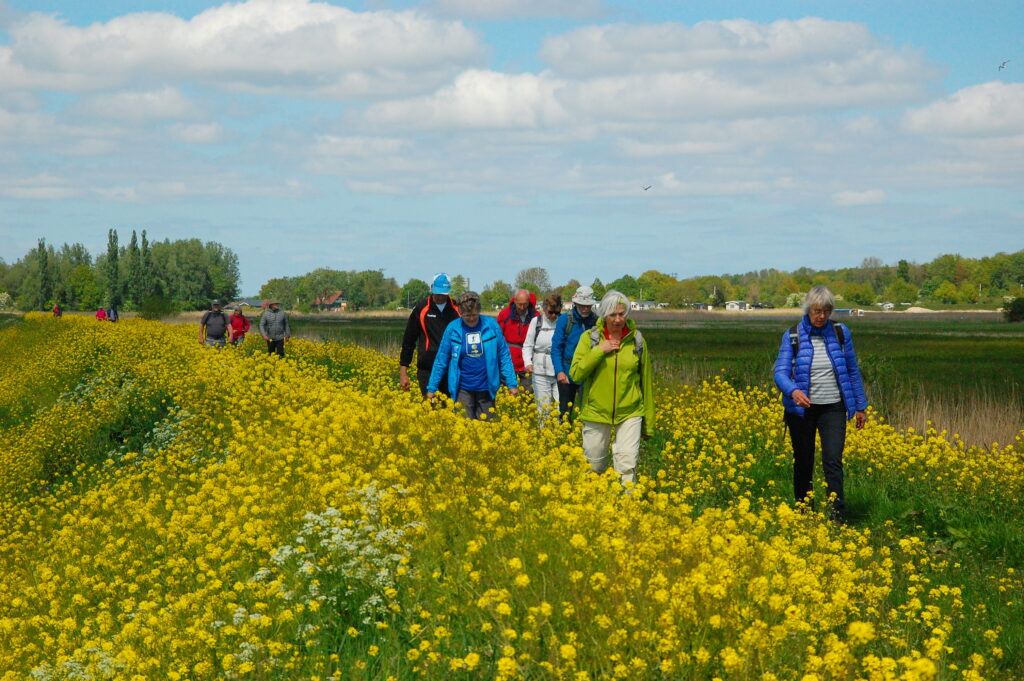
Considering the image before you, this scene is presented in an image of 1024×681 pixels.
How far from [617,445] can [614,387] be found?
0.51m

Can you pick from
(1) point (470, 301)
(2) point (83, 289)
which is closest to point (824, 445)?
(1) point (470, 301)

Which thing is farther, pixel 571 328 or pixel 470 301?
pixel 571 328

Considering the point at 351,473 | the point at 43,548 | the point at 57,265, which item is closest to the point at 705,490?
the point at 351,473

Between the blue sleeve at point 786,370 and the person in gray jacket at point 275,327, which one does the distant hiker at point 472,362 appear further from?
the person in gray jacket at point 275,327

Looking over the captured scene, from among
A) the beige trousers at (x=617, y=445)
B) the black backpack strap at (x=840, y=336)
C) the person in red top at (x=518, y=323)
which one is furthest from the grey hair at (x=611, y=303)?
the person in red top at (x=518, y=323)

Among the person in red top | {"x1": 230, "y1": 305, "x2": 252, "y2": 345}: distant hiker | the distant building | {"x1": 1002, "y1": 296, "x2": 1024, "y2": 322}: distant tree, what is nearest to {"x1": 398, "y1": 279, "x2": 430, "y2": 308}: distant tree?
the distant building

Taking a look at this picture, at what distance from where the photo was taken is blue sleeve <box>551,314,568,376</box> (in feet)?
34.0

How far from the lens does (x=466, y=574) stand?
201 inches

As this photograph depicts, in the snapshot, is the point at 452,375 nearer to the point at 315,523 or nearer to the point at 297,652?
the point at 315,523

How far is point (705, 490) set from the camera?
9781 mm

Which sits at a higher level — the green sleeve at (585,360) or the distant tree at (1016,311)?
the green sleeve at (585,360)

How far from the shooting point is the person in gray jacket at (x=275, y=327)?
66.5 feet

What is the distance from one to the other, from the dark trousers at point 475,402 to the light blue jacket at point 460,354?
0.06 meters

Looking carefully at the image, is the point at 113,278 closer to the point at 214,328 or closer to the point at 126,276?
the point at 126,276
